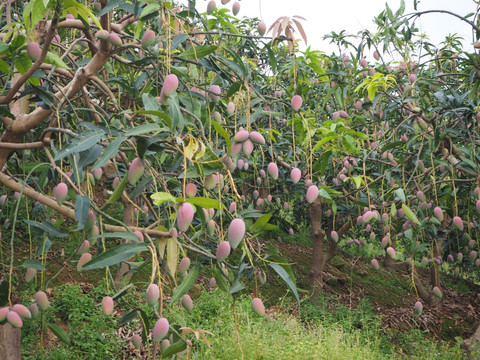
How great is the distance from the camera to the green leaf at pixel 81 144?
0.88 meters

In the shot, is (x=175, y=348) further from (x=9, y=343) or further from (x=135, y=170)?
(x=9, y=343)

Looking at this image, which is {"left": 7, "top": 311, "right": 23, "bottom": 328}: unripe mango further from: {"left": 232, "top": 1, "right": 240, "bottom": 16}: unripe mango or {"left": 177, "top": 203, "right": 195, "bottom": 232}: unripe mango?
{"left": 232, "top": 1, "right": 240, "bottom": 16}: unripe mango

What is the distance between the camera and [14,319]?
0.99 m

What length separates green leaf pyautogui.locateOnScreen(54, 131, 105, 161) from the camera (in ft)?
2.87

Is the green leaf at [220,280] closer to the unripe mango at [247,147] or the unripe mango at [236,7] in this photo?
the unripe mango at [247,147]

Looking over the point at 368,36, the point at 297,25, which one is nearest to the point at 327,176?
the point at 368,36

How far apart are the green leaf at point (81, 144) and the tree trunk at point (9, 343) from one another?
1.51 meters

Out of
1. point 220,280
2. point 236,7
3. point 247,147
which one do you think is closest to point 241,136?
point 247,147

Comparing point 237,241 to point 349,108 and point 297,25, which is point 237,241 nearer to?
point 297,25

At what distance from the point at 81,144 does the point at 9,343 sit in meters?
1.59

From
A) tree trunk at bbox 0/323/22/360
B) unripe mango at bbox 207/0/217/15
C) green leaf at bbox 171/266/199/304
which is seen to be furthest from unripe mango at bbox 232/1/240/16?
tree trunk at bbox 0/323/22/360

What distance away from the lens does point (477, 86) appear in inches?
87.8

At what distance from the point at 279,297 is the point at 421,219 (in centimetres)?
229

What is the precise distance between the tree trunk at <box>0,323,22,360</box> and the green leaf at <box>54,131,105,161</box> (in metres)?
1.51
